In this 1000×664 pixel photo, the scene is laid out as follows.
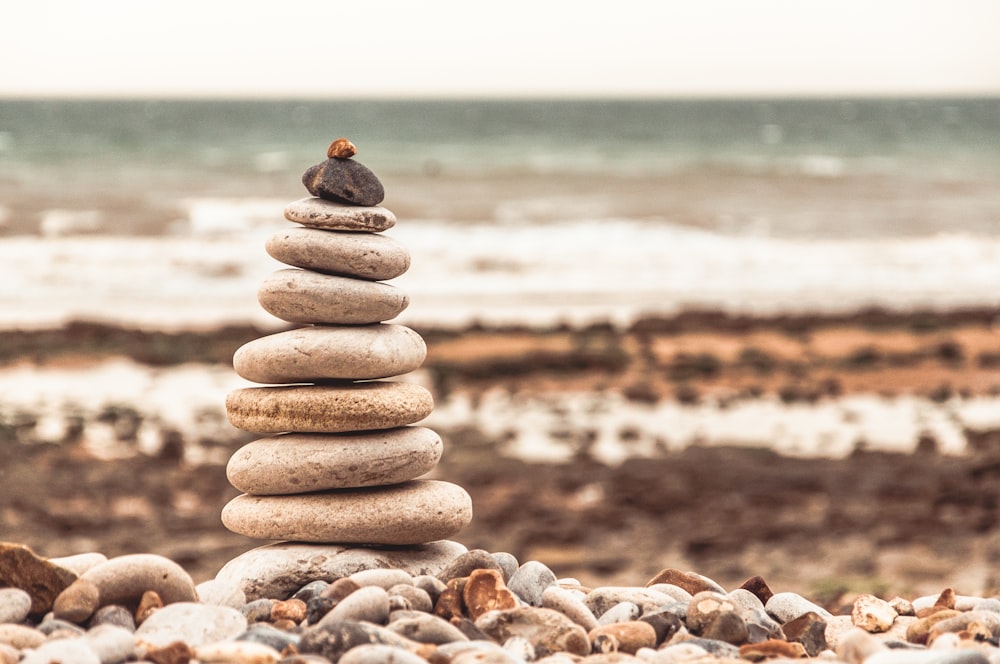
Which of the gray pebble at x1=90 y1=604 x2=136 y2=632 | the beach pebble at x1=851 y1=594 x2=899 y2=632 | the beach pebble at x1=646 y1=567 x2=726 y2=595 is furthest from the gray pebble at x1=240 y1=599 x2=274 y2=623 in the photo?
the beach pebble at x1=851 y1=594 x2=899 y2=632

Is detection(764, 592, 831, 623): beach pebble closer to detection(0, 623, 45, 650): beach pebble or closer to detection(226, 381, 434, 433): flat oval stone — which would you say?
detection(226, 381, 434, 433): flat oval stone

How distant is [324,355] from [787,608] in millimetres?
2184

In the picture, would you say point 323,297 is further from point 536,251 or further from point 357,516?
point 536,251

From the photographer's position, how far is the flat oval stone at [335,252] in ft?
15.8

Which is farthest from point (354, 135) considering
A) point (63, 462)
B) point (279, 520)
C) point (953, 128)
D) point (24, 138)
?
point (279, 520)

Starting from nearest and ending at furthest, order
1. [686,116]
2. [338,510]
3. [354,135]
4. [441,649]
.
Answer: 1. [441,649]
2. [338,510]
3. [354,135]
4. [686,116]

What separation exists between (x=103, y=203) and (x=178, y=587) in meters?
27.0

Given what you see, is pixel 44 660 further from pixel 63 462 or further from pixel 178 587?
pixel 63 462

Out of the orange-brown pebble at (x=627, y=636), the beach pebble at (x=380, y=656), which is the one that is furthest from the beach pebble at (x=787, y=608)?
the beach pebble at (x=380, y=656)

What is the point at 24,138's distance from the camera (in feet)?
174

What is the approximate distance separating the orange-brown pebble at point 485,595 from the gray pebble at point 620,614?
36cm

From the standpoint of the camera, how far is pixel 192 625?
3.71 m

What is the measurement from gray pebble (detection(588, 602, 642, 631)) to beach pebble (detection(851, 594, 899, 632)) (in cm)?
89

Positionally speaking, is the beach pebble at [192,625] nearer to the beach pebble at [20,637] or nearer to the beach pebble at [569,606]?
the beach pebble at [20,637]
